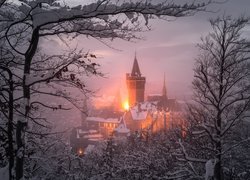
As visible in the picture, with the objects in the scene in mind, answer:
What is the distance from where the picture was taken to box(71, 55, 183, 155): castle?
84.9 meters

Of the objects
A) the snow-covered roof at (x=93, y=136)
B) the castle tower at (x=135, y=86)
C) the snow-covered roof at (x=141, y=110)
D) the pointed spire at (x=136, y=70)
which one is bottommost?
the snow-covered roof at (x=93, y=136)

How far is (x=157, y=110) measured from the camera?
3782 inches

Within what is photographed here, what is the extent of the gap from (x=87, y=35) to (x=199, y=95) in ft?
19.3

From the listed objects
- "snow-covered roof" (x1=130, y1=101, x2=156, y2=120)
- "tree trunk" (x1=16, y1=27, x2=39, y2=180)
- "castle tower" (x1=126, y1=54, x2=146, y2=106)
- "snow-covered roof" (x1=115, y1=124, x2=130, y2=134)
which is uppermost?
"castle tower" (x1=126, y1=54, x2=146, y2=106)

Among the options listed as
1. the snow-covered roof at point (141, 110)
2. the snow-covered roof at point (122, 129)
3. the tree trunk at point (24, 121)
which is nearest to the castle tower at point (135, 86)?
the snow-covered roof at point (141, 110)

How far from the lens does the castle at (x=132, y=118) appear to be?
84.9 meters

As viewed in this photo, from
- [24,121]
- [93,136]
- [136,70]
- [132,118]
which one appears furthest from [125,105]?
[24,121]

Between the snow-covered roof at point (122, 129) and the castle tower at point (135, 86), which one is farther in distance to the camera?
the castle tower at point (135, 86)

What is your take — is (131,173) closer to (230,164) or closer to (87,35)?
(230,164)

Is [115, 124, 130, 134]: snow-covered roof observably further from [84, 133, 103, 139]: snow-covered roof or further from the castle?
[84, 133, 103, 139]: snow-covered roof

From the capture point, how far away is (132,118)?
292 feet

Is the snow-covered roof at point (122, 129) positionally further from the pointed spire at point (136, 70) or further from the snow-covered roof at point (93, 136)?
the pointed spire at point (136, 70)

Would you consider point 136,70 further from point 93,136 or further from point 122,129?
point 93,136

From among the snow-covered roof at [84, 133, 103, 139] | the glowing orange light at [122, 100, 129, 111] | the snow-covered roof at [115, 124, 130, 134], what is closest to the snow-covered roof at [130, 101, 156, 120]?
the snow-covered roof at [115, 124, 130, 134]
